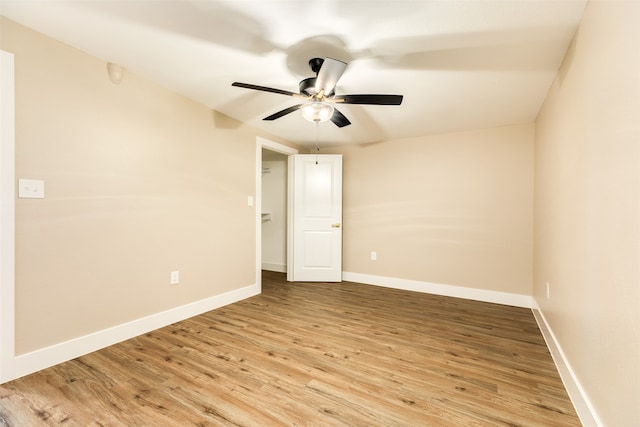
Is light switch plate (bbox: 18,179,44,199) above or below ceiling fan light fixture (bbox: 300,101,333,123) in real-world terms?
below

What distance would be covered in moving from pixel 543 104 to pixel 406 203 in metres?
1.85

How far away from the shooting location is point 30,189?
69.2 inches

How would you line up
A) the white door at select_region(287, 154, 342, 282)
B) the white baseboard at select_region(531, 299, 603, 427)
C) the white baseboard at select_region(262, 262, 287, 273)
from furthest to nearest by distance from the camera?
the white baseboard at select_region(262, 262, 287, 273) < the white door at select_region(287, 154, 342, 282) < the white baseboard at select_region(531, 299, 603, 427)

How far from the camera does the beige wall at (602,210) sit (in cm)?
A: 99

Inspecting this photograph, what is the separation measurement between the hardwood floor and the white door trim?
0.78 feet

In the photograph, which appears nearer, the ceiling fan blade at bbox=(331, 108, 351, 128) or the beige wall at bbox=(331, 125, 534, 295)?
the ceiling fan blade at bbox=(331, 108, 351, 128)

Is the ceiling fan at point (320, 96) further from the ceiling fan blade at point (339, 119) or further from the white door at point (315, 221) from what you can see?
the white door at point (315, 221)

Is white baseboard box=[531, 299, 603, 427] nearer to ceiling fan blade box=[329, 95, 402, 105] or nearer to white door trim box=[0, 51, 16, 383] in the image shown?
ceiling fan blade box=[329, 95, 402, 105]

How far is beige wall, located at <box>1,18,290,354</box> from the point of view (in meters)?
1.77

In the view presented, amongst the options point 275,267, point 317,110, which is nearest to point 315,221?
point 275,267

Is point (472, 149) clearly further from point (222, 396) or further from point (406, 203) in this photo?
point (222, 396)

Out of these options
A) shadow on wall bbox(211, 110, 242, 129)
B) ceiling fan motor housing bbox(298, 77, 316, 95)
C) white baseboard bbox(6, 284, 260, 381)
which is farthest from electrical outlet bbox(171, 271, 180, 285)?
ceiling fan motor housing bbox(298, 77, 316, 95)

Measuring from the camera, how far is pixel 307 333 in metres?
2.43

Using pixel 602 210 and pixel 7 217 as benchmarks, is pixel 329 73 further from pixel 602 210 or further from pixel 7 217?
pixel 7 217
